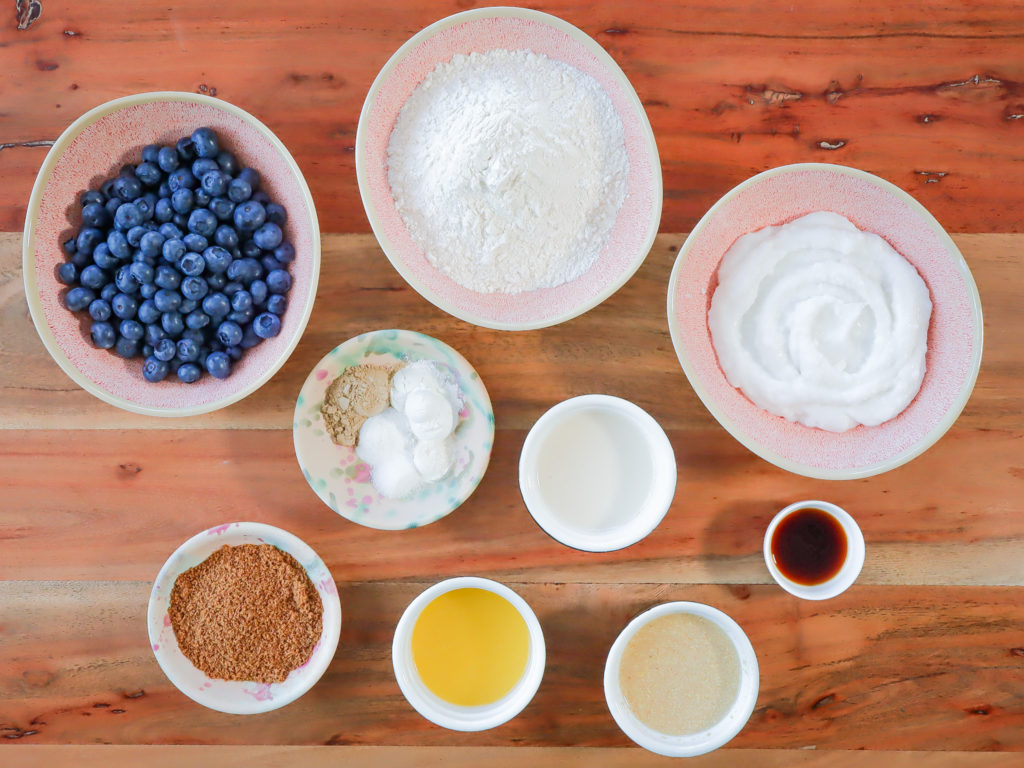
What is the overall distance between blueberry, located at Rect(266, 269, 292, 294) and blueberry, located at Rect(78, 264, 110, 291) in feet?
0.80

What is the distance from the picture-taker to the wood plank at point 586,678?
120cm

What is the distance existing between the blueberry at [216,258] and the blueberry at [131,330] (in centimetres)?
14

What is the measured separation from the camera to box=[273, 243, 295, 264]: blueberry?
42.0 inches

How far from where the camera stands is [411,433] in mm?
1138

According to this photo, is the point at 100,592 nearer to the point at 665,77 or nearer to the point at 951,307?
the point at 665,77

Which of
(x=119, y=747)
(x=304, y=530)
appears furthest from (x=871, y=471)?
(x=119, y=747)

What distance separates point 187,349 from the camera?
1062 millimetres

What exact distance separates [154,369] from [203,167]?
0.31 meters

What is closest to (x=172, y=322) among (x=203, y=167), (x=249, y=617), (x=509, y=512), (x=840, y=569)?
(x=203, y=167)

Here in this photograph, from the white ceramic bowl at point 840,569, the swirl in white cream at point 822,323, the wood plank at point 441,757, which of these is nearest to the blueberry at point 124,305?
the wood plank at point 441,757

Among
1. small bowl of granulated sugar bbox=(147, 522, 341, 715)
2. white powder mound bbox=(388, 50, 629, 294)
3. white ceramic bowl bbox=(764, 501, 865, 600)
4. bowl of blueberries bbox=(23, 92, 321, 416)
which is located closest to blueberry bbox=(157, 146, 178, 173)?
bowl of blueberries bbox=(23, 92, 321, 416)

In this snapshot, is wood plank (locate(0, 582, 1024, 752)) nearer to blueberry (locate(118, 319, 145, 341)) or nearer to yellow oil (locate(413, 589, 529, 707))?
yellow oil (locate(413, 589, 529, 707))

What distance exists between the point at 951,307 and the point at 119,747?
1.52 meters

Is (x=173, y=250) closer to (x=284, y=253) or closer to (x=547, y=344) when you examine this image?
(x=284, y=253)
